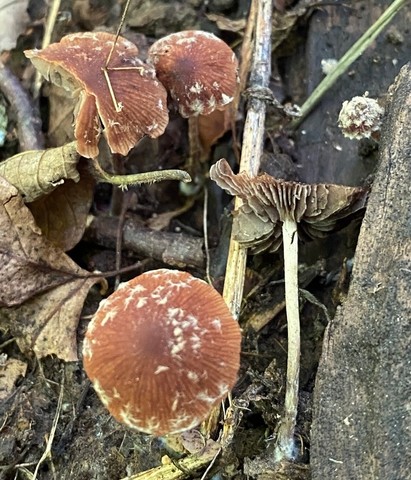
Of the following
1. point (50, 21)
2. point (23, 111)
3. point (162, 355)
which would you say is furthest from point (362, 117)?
point (50, 21)

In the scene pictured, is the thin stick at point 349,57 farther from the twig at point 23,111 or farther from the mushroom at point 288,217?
the twig at point 23,111

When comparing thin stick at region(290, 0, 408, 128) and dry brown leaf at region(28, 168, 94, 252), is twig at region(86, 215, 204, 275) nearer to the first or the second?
dry brown leaf at region(28, 168, 94, 252)

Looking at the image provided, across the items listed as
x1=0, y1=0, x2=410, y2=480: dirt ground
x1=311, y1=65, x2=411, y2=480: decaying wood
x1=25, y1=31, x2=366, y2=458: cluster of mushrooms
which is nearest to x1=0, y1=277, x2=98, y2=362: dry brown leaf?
x1=0, y1=0, x2=410, y2=480: dirt ground

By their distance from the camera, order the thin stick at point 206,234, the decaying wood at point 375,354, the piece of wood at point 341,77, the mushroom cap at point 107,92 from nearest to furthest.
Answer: the decaying wood at point 375,354 → the mushroom cap at point 107,92 → the thin stick at point 206,234 → the piece of wood at point 341,77

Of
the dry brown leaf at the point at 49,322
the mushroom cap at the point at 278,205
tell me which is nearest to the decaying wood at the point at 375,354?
the mushroom cap at the point at 278,205

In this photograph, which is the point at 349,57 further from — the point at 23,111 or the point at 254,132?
the point at 23,111
